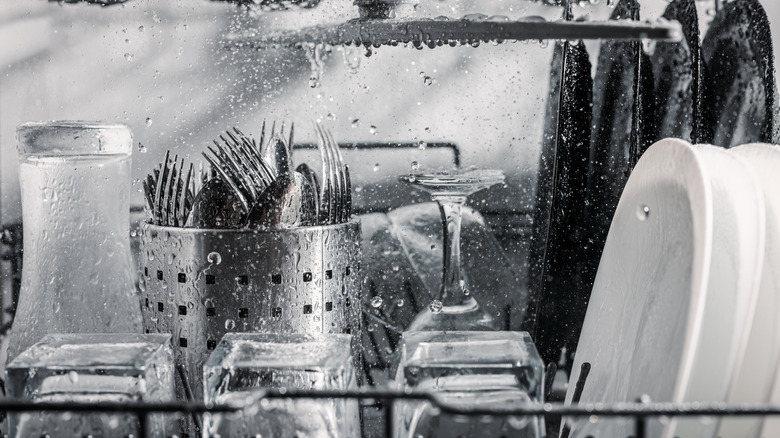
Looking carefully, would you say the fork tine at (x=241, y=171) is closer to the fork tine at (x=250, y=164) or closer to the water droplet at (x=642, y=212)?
the fork tine at (x=250, y=164)

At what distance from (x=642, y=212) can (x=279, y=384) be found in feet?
0.92

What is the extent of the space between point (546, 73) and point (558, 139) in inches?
3.6

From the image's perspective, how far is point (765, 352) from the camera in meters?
0.45

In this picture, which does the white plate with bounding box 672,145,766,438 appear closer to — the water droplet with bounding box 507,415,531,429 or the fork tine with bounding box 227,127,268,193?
the water droplet with bounding box 507,415,531,429

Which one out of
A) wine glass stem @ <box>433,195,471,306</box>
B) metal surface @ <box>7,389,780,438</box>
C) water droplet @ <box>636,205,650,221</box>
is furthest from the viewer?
wine glass stem @ <box>433,195,471,306</box>

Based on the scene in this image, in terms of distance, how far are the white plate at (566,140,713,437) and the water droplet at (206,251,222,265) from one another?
11.0 inches

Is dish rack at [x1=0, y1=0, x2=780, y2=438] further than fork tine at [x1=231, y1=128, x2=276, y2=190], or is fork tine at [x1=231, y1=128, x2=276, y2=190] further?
fork tine at [x1=231, y1=128, x2=276, y2=190]

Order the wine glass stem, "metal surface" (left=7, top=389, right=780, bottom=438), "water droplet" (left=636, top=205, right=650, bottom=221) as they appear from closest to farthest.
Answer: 1. "metal surface" (left=7, top=389, right=780, bottom=438)
2. "water droplet" (left=636, top=205, right=650, bottom=221)
3. the wine glass stem

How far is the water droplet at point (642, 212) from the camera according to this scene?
0.56m

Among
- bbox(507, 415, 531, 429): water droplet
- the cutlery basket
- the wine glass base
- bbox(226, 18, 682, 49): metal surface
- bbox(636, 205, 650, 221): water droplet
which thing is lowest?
the wine glass base

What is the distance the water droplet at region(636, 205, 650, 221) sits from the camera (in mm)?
561

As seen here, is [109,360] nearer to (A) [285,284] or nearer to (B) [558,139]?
(A) [285,284]

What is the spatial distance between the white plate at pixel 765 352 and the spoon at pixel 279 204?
0.98 feet

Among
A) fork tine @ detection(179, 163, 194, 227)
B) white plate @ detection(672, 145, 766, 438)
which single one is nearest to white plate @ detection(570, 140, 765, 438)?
white plate @ detection(672, 145, 766, 438)
